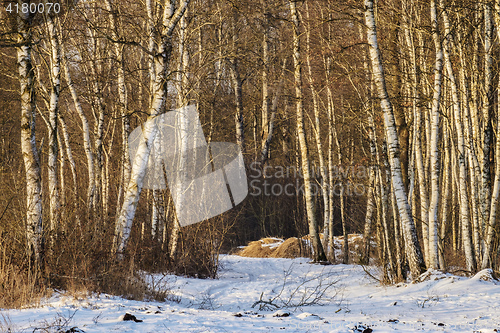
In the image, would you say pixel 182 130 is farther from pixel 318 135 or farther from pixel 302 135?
pixel 318 135

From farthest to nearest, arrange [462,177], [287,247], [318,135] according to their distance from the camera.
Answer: [287,247], [318,135], [462,177]

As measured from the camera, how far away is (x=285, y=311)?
5.75m

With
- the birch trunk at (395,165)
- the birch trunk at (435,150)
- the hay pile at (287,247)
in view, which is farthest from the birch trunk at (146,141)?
the hay pile at (287,247)

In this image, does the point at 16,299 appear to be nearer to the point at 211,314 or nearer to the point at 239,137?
the point at 211,314

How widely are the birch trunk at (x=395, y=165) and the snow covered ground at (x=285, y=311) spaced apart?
0.59m

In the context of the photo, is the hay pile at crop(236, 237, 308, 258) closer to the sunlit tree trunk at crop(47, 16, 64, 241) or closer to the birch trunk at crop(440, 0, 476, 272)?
the birch trunk at crop(440, 0, 476, 272)

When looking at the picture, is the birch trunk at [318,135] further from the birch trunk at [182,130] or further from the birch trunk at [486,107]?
the birch trunk at [486,107]

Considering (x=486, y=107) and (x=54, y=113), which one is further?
(x=486, y=107)

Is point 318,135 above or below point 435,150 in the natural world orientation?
above

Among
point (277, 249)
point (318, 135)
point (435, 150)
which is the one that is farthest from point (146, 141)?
point (277, 249)

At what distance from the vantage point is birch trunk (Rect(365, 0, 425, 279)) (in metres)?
8.12

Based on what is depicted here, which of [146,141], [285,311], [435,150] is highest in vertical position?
[146,141]

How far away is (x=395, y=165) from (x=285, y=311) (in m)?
3.86

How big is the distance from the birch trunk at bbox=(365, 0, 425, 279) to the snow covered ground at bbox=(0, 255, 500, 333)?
59 centimetres
